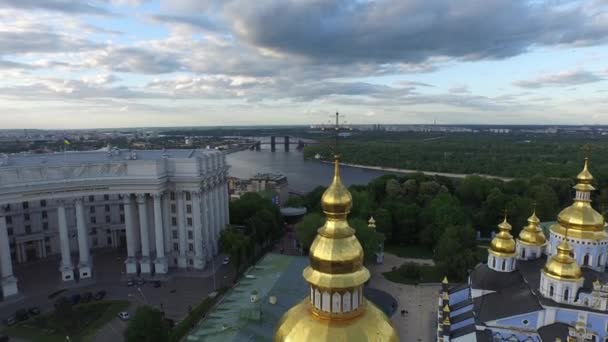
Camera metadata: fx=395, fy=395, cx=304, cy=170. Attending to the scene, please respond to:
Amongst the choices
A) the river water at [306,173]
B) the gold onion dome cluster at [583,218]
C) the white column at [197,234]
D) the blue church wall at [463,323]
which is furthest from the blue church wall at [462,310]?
the river water at [306,173]

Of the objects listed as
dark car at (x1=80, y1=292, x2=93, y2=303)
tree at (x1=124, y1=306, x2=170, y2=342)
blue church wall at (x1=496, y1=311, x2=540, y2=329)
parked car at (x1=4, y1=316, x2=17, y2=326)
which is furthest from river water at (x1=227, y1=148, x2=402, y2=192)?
tree at (x1=124, y1=306, x2=170, y2=342)

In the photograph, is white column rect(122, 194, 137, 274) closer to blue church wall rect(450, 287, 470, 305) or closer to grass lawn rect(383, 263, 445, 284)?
grass lawn rect(383, 263, 445, 284)

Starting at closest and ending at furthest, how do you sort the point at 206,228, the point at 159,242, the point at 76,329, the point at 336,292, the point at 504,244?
the point at 336,292 → the point at 504,244 → the point at 76,329 → the point at 159,242 → the point at 206,228

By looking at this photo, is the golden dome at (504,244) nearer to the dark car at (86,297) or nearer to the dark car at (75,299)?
the dark car at (86,297)

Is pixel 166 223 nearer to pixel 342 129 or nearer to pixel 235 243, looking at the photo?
pixel 235 243

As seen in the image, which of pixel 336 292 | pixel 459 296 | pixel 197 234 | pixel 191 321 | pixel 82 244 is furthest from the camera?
pixel 197 234

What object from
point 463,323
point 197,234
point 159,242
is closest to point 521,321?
point 463,323

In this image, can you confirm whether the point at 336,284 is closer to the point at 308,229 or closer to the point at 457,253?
the point at 457,253
